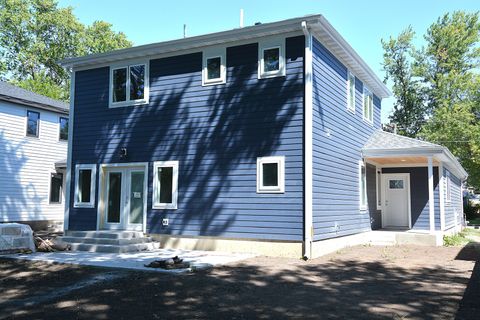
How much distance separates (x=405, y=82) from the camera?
3728 cm

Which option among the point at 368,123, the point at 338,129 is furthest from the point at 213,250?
the point at 368,123

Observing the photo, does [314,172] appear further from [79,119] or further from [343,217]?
[79,119]

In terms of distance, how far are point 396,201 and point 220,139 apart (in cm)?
Answer: 892

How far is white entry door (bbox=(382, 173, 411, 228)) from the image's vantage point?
686 inches

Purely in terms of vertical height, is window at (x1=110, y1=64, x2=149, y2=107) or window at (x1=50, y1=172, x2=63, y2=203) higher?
window at (x1=110, y1=64, x2=149, y2=107)

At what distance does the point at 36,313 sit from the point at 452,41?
1444 inches

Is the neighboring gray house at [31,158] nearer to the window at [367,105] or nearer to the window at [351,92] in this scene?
the window at [351,92]

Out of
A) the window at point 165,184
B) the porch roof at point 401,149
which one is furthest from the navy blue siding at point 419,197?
the window at point 165,184

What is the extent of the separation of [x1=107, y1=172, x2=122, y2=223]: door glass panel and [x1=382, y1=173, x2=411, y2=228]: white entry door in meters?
10.3

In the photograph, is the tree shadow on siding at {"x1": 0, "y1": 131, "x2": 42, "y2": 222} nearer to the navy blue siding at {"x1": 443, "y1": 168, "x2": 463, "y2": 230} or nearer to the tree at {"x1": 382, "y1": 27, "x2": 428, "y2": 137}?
the navy blue siding at {"x1": 443, "y1": 168, "x2": 463, "y2": 230}

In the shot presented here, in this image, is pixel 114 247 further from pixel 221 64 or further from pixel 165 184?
pixel 221 64

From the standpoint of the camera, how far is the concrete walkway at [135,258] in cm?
962

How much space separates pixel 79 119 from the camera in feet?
48.2

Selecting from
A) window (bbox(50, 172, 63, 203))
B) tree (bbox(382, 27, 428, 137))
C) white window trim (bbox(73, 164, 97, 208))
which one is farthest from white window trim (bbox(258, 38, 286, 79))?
tree (bbox(382, 27, 428, 137))
